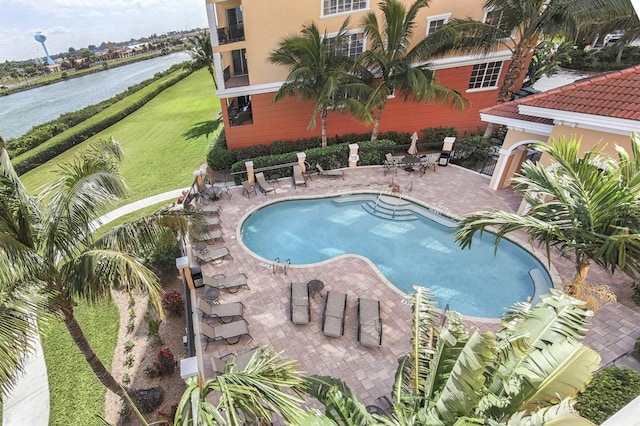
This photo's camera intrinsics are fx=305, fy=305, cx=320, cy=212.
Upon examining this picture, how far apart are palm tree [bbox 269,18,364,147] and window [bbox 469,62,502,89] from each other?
30.4 feet

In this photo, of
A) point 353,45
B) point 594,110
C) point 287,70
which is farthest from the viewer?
point 287,70

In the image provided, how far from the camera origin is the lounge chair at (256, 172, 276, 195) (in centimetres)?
1650

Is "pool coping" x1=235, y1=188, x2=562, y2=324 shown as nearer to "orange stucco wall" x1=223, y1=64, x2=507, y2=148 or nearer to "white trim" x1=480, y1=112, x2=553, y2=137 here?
"white trim" x1=480, y1=112, x2=553, y2=137

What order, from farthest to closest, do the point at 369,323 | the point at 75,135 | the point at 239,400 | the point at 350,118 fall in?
the point at 75,135
the point at 350,118
the point at 369,323
the point at 239,400

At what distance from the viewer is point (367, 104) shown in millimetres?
15359

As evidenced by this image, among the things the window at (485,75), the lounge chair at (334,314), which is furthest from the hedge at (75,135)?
the window at (485,75)

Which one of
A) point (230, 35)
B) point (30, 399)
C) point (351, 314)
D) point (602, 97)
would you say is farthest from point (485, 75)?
point (30, 399)

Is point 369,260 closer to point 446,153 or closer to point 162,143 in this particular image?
point 446,153

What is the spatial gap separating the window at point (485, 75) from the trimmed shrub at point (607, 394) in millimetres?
18749

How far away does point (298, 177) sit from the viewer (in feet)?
56.3

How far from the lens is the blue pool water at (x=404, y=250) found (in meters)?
11.0

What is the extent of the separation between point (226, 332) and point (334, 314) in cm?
335


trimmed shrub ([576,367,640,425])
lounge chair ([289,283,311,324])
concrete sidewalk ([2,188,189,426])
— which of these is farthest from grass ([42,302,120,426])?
trimmed shrub ([576,367,640,425])

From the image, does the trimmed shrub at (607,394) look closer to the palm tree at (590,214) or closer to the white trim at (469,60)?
the palm tree at (590,214)
